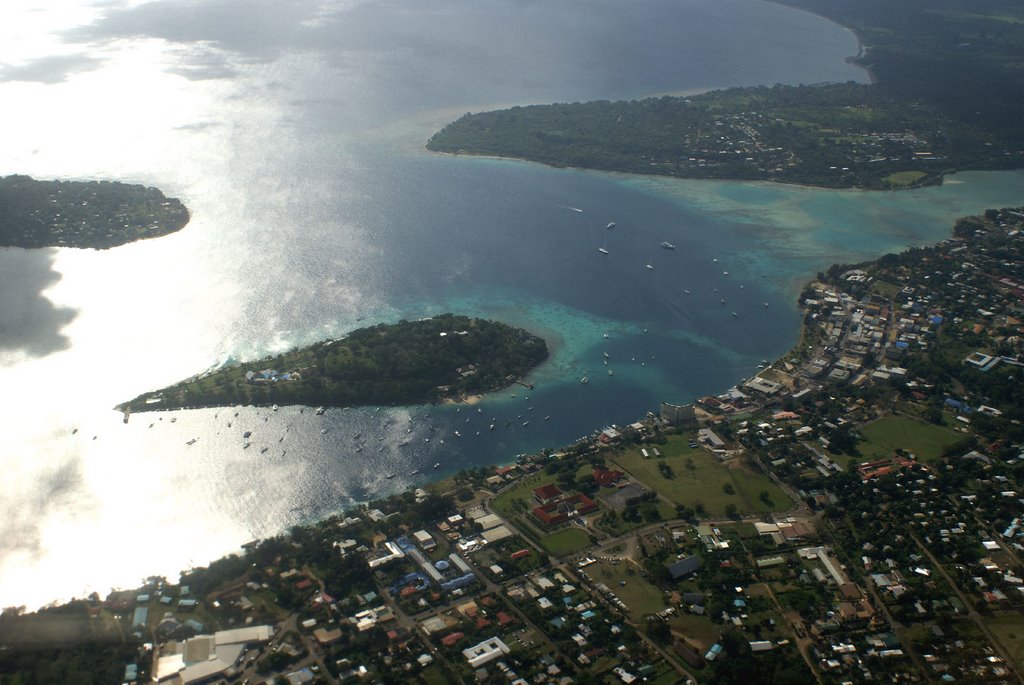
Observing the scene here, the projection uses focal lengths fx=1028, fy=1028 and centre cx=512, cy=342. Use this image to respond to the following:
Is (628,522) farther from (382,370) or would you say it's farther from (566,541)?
(382,370)

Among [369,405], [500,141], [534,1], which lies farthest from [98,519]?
[534,1]

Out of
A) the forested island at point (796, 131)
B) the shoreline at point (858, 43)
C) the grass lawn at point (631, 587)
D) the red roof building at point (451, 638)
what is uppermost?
the shoreline at point (858, 43)

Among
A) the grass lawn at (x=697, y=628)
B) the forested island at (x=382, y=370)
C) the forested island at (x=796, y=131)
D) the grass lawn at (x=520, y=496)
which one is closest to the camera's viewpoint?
the grass lawn at (x=697, y=628)

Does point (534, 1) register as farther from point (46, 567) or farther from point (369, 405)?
point (46, 567)

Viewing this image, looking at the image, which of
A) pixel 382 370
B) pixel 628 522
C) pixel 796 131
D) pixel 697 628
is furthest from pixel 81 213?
pixel 796 131

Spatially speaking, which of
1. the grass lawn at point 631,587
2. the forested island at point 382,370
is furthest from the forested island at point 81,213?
the grass lawn at point 631,587

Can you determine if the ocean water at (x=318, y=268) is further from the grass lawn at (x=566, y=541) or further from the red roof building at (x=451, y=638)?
the red roof building at (x=451, y=638)

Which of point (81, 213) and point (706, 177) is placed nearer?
point (81, 213)
